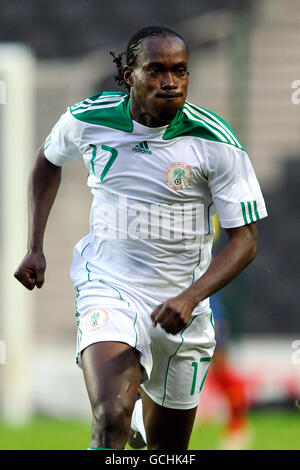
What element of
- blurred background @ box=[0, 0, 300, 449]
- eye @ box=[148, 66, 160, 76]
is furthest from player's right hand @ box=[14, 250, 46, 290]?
blurred background @ box=[0, 0, 300, 449]

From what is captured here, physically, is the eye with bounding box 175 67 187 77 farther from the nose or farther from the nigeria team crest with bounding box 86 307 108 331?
the nigeria team crest with bounding box 86 307 108 331

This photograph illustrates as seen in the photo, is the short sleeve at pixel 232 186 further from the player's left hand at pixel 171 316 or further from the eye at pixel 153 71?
the player's left hand at pixel 171 316

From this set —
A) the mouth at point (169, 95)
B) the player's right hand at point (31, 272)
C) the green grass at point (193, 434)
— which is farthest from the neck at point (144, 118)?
the green grass at point (193, 434)

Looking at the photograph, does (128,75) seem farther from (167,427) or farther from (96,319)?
(167,427)

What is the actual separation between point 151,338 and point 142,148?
0.80 m

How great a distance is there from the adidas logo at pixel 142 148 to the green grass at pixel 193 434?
11.7 feet

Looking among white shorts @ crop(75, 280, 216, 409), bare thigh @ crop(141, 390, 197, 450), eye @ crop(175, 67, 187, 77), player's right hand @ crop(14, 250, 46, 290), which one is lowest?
bare thigh @ crop(141, 390, 197, 450)

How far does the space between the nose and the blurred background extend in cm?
434

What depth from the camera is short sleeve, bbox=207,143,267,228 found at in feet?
15.6

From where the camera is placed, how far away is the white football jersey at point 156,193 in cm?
480

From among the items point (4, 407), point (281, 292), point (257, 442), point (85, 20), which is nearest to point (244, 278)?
point (281, 292)
